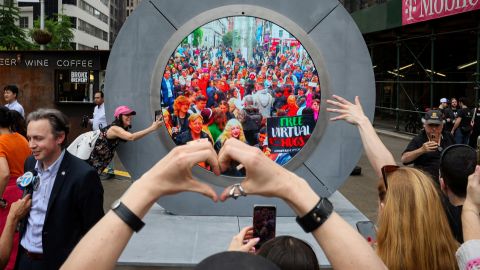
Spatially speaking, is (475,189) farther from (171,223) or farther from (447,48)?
(447,48)

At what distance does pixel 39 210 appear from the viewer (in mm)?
3311

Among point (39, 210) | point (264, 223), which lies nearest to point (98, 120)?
point (39, 210)

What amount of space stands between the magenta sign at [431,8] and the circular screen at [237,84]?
9846 mm

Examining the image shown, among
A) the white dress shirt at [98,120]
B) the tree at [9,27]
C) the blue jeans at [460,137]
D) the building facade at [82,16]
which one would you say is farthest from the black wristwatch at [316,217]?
the building facade at [82,16]

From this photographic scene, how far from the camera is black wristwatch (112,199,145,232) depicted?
59.4 inches

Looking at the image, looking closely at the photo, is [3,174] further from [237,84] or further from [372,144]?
[237,84]

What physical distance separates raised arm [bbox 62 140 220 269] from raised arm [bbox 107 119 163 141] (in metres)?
4.84

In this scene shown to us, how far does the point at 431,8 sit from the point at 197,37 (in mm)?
12573

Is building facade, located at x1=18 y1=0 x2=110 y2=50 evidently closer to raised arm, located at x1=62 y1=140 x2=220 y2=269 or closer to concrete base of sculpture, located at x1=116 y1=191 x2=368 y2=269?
concrete base of sculpture, located at x1=116 y1=191 x2=368 y2=269

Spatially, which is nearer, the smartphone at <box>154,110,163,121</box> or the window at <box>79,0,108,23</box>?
the smartphone at <box>154,110,163,121</box>

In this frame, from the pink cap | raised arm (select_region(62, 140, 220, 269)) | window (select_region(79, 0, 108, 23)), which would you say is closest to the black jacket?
raised arm (select_region(62, 140, 220, 269))

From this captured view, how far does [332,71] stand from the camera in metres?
7.04

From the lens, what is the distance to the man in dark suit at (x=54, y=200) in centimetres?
322

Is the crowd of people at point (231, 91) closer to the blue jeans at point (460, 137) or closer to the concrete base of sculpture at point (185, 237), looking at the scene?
the concrete base of sculpture at point (185, 237)
